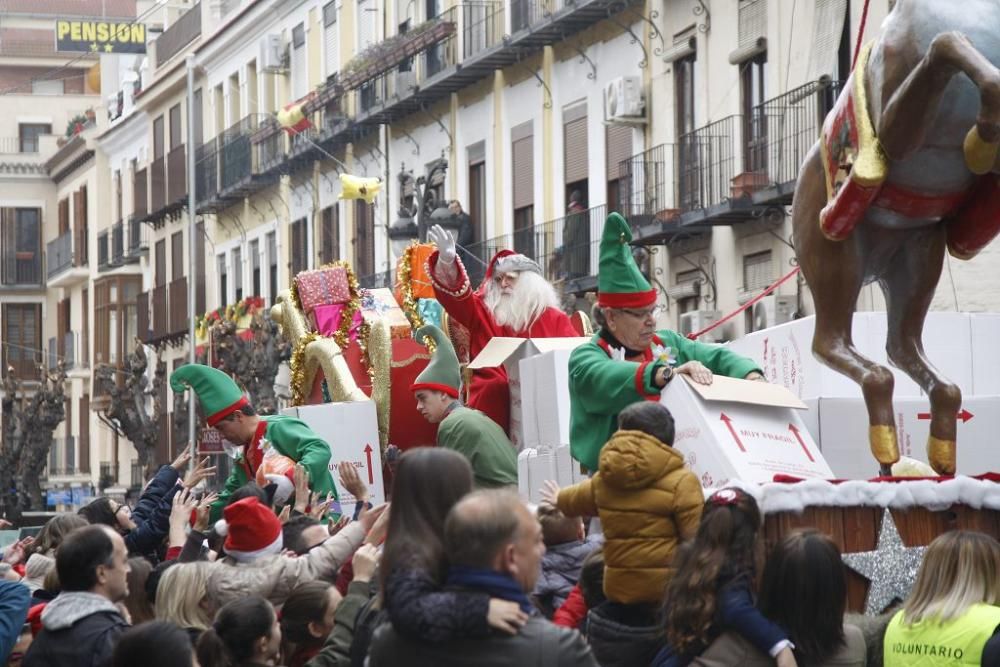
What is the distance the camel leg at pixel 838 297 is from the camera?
8.52 metres

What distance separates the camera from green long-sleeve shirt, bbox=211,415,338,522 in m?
10.9

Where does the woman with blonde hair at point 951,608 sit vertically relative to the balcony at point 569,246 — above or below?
below

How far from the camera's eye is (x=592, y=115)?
3138 cm

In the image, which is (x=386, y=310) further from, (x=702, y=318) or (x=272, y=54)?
(x=272, y=54)

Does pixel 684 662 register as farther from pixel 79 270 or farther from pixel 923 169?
pixel 79 270

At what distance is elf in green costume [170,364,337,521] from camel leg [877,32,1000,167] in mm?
3912

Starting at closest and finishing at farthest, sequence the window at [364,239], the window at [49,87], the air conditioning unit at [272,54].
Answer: the window at [364,239], the air conditioning unit at [272,54], the window at [49,87]

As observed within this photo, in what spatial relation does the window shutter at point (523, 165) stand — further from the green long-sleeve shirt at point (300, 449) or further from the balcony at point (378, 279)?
the green long-sleeve shirt at point (300, 449)

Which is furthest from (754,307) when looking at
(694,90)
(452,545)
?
(452,545)

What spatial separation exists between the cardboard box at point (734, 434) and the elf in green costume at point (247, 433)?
9.95 ft

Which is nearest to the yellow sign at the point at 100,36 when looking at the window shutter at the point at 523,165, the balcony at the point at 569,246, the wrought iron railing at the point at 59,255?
the wrought iron railing at the point at 59,255

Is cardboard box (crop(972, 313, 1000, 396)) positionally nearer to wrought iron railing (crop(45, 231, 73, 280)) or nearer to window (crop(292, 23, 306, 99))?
window (crop(292, 23, 306, 99))

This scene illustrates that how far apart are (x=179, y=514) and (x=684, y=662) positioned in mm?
3326

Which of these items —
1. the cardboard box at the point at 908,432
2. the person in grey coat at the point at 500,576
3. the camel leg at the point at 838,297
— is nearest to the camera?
the person in grey coat at the point at 500,576
